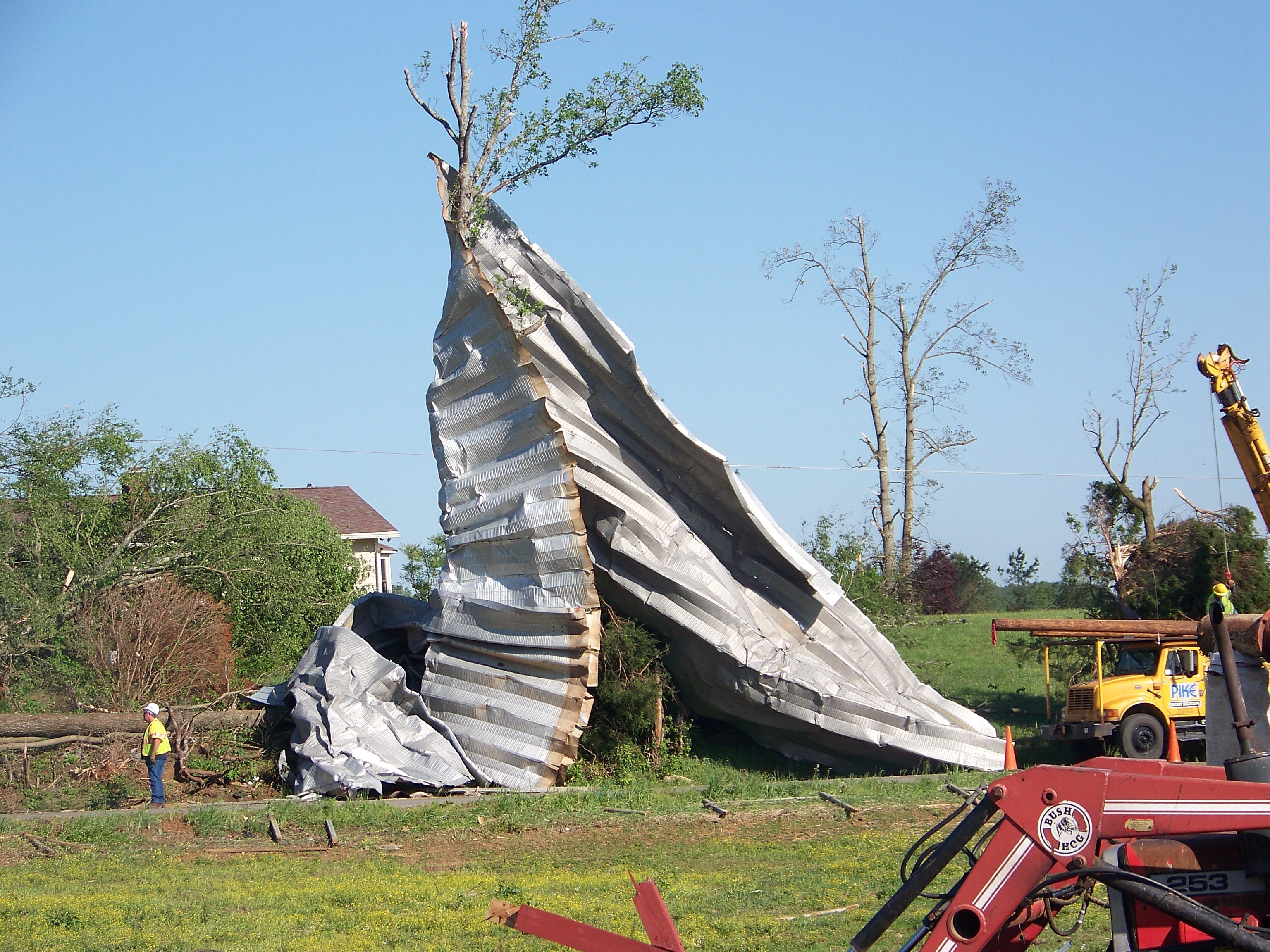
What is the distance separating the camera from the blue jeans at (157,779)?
15766 millimetres

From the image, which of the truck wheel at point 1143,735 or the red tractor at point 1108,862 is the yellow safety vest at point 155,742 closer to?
the red tractor at point 1108,862

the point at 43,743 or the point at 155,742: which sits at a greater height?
the point at 155,742

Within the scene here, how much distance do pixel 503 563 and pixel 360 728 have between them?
3.07 metres

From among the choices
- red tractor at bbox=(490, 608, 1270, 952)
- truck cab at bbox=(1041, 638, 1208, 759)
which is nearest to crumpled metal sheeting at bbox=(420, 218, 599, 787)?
truck cab at bbox=(1041, 638, 1208, 759)

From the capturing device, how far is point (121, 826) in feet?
45.2

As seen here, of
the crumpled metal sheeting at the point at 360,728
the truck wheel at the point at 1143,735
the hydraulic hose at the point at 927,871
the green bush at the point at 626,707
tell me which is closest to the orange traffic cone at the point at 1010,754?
the truck wheel at the point at 1143,735

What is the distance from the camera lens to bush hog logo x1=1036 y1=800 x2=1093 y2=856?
509cm

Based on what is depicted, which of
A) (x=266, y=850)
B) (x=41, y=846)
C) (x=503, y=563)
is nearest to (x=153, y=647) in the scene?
(x=503, y=563)

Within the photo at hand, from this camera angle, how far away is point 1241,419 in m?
10.4

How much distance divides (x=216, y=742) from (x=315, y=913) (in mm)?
8818

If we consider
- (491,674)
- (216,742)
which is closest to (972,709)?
(491,674)

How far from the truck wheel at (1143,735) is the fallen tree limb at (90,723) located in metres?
13.1

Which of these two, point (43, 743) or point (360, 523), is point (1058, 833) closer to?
point (43, 743)

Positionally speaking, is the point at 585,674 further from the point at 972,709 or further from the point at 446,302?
the point at 972,709
